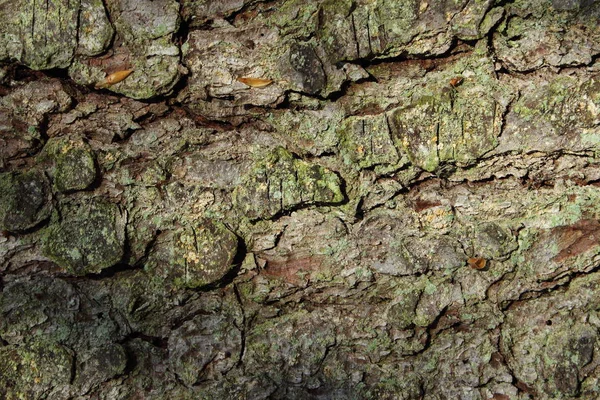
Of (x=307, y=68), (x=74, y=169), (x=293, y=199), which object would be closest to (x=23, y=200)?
(x=74, y=169)

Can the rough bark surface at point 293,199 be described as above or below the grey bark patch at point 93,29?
below

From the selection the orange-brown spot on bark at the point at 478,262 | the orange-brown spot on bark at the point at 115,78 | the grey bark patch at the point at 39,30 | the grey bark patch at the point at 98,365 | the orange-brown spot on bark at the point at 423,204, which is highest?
the grey bark patch at the point at 39,30

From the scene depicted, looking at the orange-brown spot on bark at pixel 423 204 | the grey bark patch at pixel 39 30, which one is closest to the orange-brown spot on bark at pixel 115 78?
the grey bark patch at pixel 39 30

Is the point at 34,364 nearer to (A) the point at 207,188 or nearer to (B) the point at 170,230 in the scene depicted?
(B) the point at 170,230

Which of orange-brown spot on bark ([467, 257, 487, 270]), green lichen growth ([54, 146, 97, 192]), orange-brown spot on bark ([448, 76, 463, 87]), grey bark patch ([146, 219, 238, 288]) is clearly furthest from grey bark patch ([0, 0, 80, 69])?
orange-brown spot on bark ([467, 257, 487, 270])

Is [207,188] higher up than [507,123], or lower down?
lower down

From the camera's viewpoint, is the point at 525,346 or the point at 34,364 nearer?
the point at 525,346

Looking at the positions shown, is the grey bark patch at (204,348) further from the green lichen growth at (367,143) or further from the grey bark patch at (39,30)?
the grey bark patch at (39,30)

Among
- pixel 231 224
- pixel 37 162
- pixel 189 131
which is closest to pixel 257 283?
pixel 231 224
